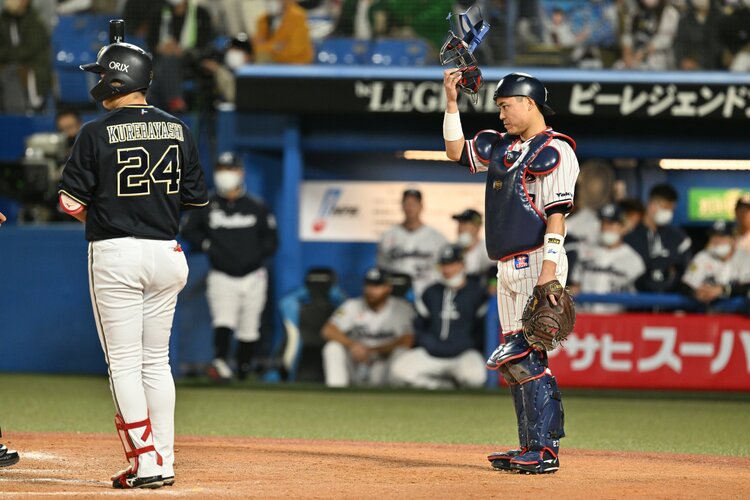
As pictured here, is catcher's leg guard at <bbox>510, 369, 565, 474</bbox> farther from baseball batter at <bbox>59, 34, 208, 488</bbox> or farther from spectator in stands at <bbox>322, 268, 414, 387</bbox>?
spectator in stands at <bbox>322, 268, 414, 387</bbox>

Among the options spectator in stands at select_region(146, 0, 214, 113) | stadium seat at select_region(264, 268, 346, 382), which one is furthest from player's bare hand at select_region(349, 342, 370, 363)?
spectator in stands at select_region(146, 0, 214, 113)

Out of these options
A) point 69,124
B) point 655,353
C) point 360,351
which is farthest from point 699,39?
point 69,124

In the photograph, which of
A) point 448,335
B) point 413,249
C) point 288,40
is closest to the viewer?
point 448,335

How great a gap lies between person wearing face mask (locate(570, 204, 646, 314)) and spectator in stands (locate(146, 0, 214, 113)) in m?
4.30

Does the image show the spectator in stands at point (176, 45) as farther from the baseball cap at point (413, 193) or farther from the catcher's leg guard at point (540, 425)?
the catcher's leg guard at point (540, 425)

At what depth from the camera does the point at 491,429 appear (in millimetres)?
8156

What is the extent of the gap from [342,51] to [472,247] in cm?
247

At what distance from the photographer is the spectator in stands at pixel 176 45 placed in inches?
477

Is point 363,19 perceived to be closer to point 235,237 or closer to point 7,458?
point 235,237

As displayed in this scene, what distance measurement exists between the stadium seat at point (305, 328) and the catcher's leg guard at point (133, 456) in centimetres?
614

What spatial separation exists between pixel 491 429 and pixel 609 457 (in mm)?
1677

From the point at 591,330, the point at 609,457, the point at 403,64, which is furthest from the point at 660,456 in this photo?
the point at 403,64

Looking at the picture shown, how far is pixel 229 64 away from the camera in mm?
11977

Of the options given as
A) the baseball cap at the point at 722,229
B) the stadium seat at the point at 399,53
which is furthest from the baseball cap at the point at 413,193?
the baseball cap at the point at 722,229
